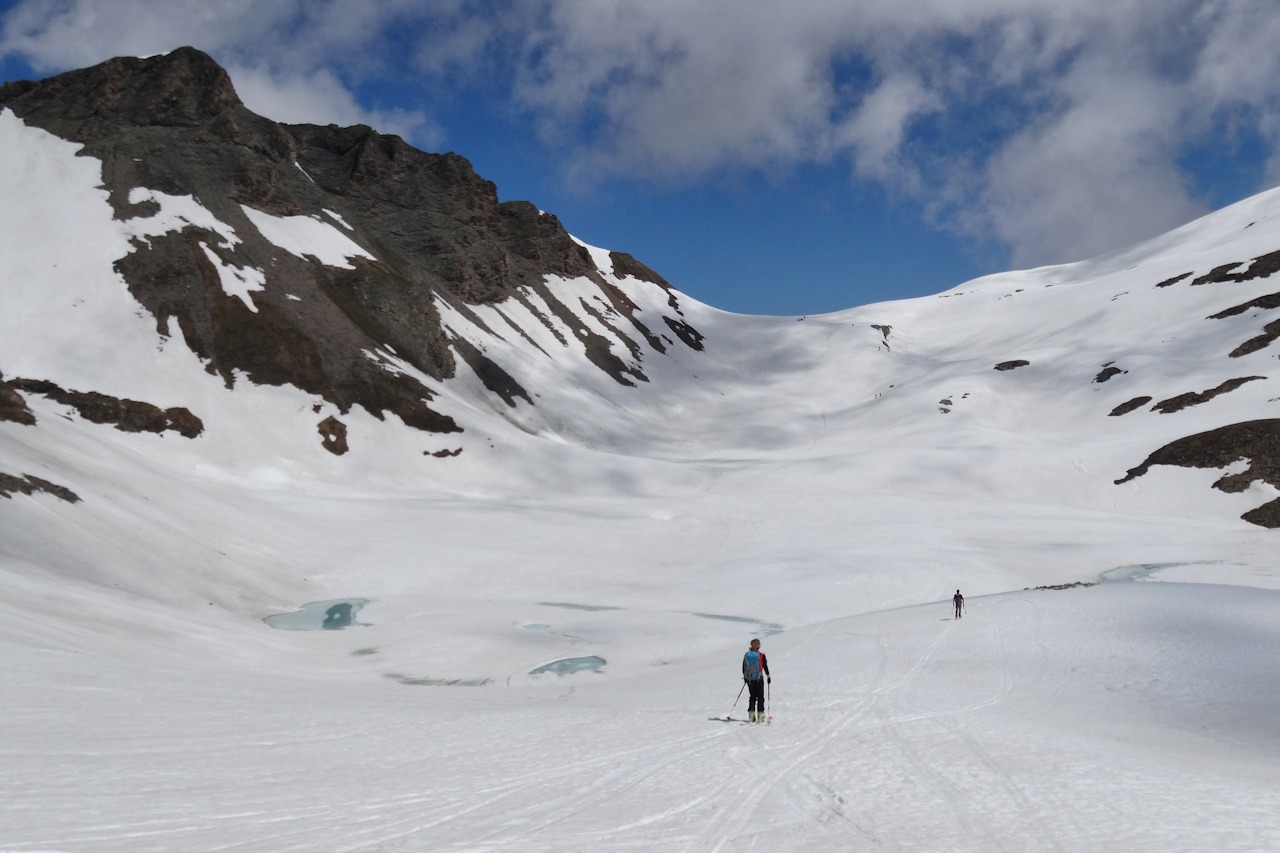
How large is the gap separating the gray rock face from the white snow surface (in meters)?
2.77

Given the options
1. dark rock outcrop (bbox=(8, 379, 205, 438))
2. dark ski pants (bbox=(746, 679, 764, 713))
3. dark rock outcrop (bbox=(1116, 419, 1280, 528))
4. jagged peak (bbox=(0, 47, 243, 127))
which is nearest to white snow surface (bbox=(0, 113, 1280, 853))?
dark ski pants (bbox=(746, 679, 764, 713))

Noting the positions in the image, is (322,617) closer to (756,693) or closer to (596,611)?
(596,611)

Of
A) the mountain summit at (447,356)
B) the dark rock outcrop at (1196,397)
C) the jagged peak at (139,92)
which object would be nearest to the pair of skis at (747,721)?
the mountain summit at (447,356)

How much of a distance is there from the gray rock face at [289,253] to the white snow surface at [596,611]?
9.08 ft

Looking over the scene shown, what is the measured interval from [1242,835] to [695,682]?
13419 millimetres

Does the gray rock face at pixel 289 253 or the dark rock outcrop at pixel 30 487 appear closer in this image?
the dark rock outcrop at pixel 30 487

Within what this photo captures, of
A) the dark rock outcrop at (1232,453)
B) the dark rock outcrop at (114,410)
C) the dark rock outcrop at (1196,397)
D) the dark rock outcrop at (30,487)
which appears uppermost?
the dark rock outcrop at (1196,397)

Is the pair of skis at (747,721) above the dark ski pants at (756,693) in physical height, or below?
below

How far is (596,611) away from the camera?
34500 mm

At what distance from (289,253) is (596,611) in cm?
5472

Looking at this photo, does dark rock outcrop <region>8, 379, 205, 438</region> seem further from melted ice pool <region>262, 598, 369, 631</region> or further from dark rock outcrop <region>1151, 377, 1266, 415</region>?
dark rock outcrop <region>1151, 377, 1266, 415</region>

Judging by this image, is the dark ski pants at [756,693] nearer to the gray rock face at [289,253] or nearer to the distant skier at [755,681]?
the distant skier at [755,681]

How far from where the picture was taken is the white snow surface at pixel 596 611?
10.6 metres

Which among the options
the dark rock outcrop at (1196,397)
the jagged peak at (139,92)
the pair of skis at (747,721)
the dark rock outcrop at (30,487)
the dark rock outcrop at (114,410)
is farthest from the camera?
the jagged peak at (139,92)
